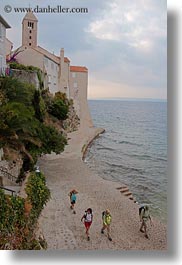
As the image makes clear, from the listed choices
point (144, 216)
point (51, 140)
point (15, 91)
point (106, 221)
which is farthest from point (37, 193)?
point (51, 140)

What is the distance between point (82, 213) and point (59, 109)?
375 centimetres

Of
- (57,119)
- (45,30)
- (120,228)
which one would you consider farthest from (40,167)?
(45,30)

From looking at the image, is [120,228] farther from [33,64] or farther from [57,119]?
[33,64]

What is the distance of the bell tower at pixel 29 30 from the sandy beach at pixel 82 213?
2.62 m

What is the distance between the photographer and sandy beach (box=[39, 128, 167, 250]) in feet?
17.4

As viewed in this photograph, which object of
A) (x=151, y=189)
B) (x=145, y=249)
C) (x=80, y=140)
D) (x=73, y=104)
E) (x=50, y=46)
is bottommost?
(x=145, y=249)

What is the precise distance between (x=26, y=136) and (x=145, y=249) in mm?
3259

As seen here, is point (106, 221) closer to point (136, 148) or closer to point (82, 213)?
point (82, 213)

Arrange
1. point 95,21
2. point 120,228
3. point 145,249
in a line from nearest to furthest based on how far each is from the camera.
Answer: point 145,249 < point 95,21 < point 120,228

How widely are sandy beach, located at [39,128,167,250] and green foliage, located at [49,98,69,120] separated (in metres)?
0.90

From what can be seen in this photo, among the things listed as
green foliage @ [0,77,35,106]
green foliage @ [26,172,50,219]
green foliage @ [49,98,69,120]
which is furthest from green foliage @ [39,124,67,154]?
green foliage @ [26,172,50,219]

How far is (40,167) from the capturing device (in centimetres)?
766

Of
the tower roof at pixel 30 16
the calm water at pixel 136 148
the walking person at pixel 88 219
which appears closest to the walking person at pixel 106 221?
the walking person at pixel 88 219

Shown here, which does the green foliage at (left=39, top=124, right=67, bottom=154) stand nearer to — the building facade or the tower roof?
the building facade
